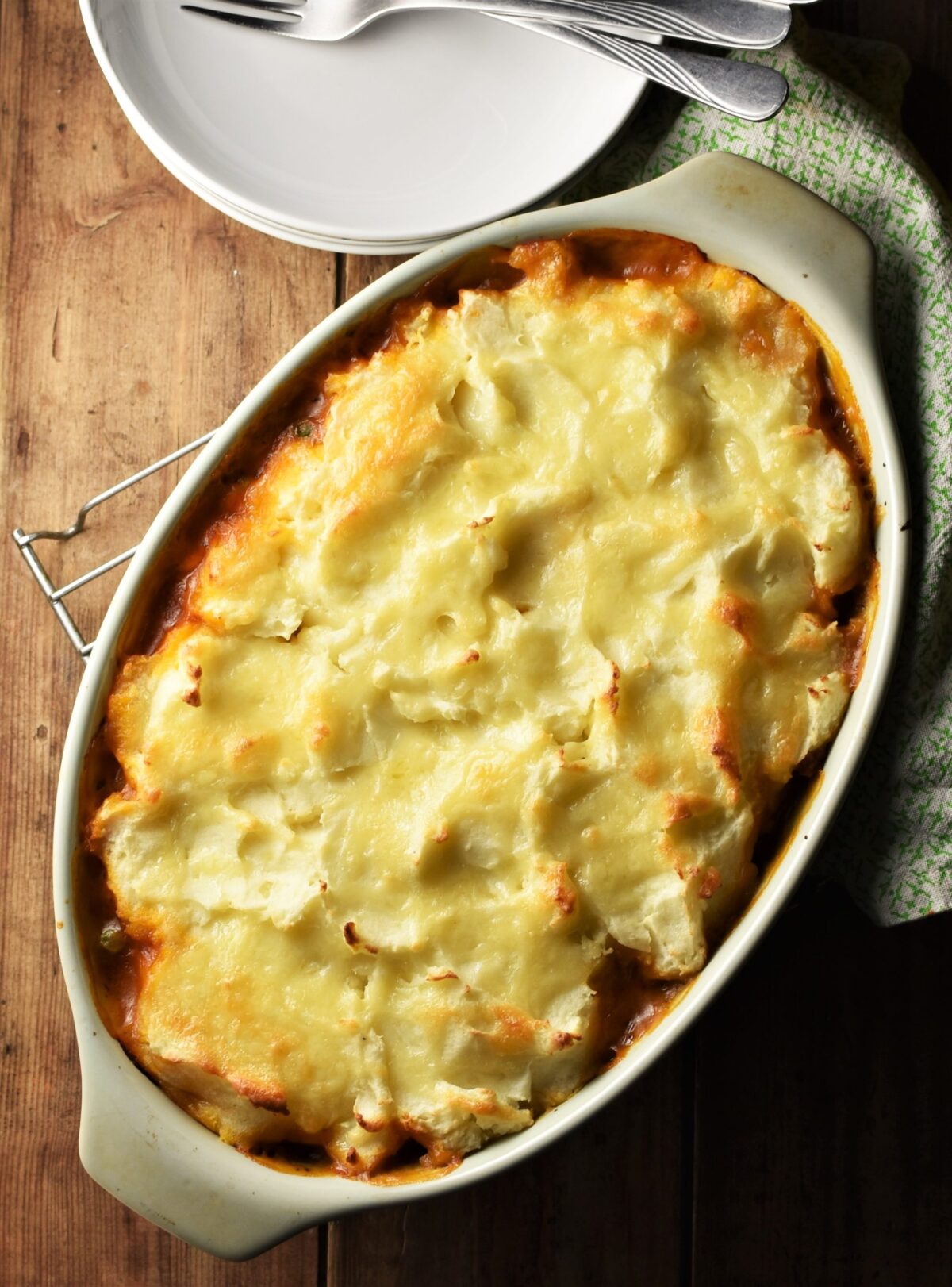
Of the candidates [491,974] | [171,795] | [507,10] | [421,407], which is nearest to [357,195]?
[507,10]

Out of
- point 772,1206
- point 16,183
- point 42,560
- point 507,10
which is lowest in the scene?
point 772,1206

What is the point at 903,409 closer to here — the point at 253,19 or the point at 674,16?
the point at 674,16

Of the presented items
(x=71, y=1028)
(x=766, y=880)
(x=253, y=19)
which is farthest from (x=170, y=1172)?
(x=253, y=19)

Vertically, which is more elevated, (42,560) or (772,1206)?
(42,560)

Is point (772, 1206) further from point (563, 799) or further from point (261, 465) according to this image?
point (261, 465)

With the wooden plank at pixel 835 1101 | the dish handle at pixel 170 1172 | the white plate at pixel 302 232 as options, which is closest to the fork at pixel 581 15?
the white plate at pixel 302 232

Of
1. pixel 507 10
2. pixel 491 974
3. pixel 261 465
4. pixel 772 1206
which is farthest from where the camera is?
pixel 772 1206
